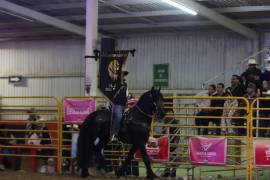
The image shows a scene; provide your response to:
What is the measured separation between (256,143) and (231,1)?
886cm

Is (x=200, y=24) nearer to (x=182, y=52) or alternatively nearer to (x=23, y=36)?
(x=182, y=52)

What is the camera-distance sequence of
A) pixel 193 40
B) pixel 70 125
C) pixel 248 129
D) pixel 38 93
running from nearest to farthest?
pixel 248 129 < pixel 70 125 < pixel 193 40 < pixel 38 93

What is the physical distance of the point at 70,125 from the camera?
13062mm

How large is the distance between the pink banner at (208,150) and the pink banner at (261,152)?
2.07ft

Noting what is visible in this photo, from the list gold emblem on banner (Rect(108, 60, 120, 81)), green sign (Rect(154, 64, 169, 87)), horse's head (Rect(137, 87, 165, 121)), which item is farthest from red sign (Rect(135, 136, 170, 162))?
green sign (Rect(154, 64, 169, 87))

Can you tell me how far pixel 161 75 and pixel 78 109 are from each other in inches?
478

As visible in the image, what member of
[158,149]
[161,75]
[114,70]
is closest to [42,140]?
[114,70]

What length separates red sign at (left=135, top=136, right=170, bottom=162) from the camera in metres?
11.8

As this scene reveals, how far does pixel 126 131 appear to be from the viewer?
1144 cm

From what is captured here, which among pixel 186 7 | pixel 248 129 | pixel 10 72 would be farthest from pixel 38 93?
pixel 248 129

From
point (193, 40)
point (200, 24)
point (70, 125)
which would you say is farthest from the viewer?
point (193, 40)

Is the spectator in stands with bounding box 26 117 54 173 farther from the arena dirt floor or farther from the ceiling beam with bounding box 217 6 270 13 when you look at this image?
the ceiling beam with bounding box 217 6 270 13

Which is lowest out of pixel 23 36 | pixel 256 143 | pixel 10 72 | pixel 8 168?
pixel 8 168

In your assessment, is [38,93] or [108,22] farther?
[38,93]
